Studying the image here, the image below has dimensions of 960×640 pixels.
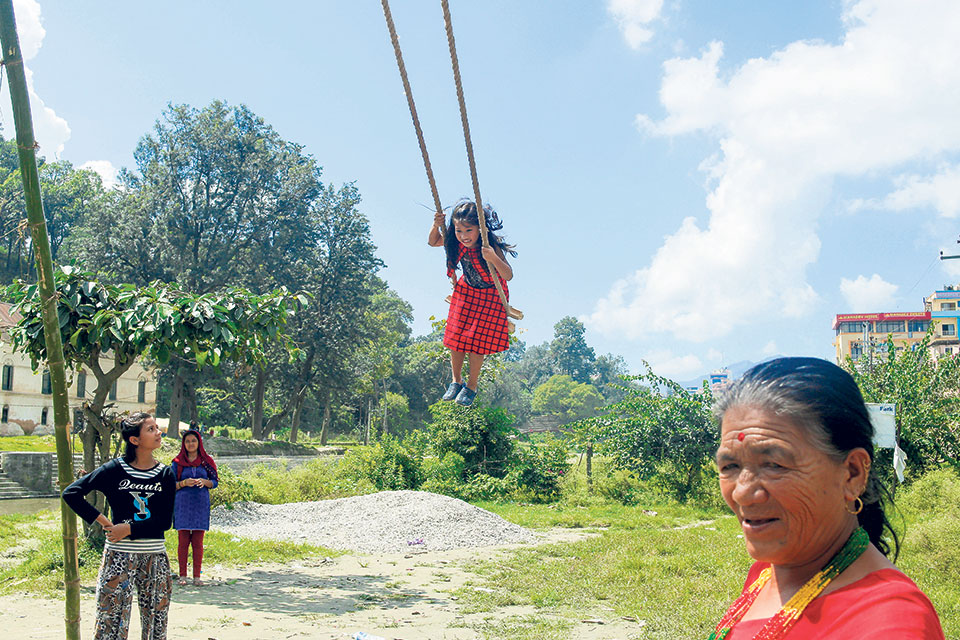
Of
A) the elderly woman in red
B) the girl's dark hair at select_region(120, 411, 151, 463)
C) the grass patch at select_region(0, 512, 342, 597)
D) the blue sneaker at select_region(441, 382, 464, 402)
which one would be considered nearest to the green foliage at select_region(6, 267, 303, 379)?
the grass patch at select_region(0, 512, 342, 597)

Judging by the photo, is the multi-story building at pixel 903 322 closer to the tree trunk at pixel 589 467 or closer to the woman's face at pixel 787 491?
the tree trunk at pixel 589 467

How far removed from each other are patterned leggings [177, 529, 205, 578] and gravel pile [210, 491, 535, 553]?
154 inches

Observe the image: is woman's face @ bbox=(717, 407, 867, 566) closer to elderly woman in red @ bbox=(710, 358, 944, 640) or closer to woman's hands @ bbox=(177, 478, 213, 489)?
elderly woman in red @ bbox=(710, 358, 944, 640)

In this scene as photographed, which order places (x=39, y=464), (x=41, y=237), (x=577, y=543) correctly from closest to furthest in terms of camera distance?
1. (x=41, y=237)
2. (x=577, y=543)
3. (x=39, y=464)

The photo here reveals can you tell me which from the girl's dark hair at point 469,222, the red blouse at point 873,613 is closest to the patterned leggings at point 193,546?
the girl's dark hair at point 469,222

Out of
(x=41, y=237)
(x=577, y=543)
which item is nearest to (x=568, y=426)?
(x=577, y=543)

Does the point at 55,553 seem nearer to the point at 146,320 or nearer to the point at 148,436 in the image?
the point at 146,320

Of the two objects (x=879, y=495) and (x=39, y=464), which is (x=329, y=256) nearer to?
(x=39, y=464)

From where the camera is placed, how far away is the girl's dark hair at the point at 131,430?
4.63 metres

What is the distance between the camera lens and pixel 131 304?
25.2 ft

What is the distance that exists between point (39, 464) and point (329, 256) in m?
18.0

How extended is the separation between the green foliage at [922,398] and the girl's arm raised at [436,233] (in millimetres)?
13120

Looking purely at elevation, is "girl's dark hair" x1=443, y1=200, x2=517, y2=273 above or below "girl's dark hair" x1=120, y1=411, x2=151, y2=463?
above

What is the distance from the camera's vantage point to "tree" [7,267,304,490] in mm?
7371
